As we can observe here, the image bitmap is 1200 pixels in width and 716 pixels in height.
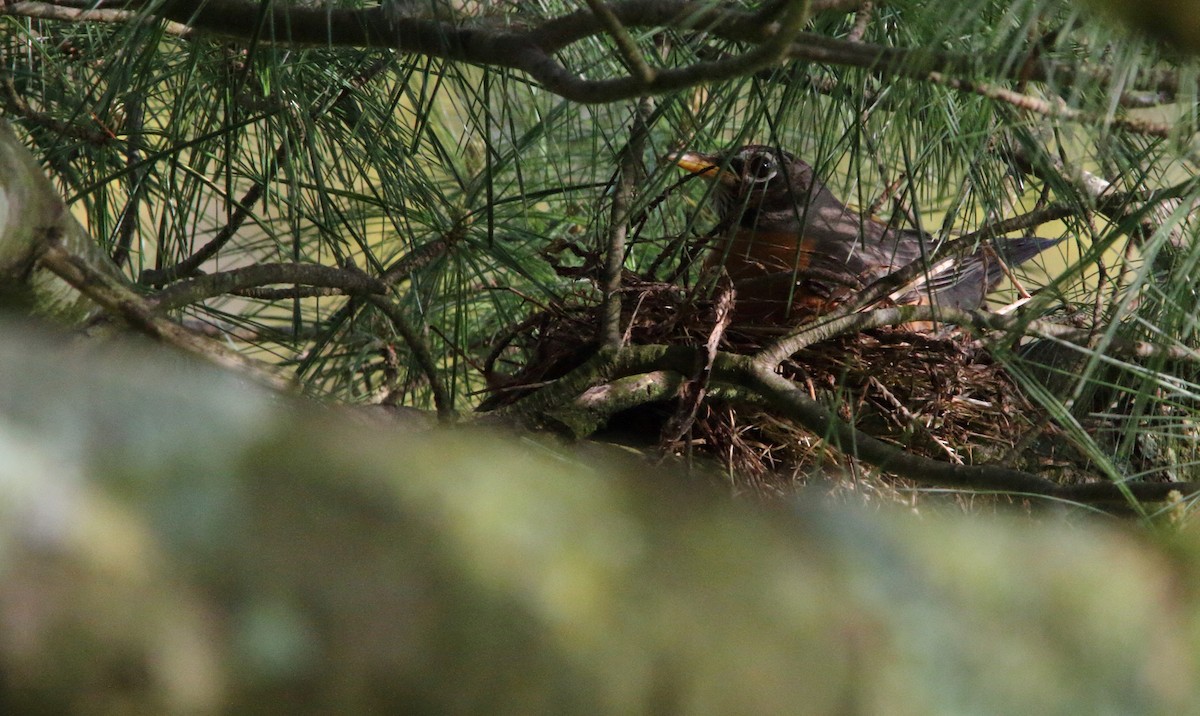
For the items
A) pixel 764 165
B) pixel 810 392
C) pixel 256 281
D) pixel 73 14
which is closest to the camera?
pixel 256 281

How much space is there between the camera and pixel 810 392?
1.82 metres

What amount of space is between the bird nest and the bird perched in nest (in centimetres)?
13

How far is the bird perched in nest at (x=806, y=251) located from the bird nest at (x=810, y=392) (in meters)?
0.13

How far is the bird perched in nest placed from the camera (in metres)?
2.09

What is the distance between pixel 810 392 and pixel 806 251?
0.34 metres

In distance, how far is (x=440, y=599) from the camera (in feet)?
1.04

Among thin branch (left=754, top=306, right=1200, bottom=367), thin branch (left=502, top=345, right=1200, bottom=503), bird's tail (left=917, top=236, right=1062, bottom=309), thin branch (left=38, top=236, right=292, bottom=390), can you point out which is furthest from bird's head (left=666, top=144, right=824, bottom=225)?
thin branch (left=38, top=236, right=292, bottom=390)

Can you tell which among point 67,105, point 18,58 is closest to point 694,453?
point 67,105

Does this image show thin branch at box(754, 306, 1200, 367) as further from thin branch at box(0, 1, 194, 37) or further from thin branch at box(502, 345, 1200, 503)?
thin branch at box(0, 1, 194, 37)

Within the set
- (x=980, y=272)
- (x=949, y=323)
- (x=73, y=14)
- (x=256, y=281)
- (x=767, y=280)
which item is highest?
(x=73, y=14)

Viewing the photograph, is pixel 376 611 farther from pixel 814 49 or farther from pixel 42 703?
pixel 814 49


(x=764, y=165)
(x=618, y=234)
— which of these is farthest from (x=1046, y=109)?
(x=764, y=165)

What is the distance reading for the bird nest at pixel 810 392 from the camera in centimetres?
174

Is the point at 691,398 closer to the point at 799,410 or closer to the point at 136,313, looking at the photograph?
the point at 799,410
